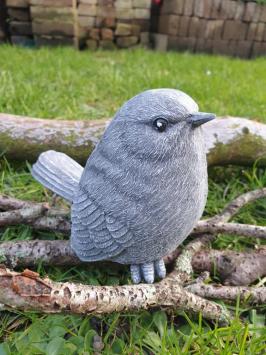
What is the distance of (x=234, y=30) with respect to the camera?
6.05 meters

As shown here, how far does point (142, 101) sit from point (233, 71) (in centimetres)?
400

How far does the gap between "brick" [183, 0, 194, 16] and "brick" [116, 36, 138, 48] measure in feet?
2.56

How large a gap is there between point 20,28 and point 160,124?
14.9ft

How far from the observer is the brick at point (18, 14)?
4.95m

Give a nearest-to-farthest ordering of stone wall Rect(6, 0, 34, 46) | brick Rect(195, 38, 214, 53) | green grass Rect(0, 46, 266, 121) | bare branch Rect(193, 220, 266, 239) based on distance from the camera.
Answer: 1. bare branch Rect(193, 220, 266, 239)
2. green grass Rect(0, 46, 266, 121)
3. stone wall Rect(6, 0, 34, 46)
4. brick Rect(195, 38, 214, 53)

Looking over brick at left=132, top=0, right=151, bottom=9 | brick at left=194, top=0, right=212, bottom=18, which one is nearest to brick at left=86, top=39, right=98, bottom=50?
brick at left=132, top=0, right=151, bottom=9

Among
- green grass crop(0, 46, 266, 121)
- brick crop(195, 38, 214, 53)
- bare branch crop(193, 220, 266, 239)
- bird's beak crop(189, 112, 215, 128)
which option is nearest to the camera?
bird's beak crop(189, 112, 215, 128)

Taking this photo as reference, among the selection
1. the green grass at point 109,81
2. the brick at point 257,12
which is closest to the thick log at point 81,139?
the green grass at point 109,81

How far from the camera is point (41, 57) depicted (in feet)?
14.6

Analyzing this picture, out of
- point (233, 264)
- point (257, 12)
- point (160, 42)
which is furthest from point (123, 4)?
point (233, 264)

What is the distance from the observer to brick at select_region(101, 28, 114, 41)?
5543 mm

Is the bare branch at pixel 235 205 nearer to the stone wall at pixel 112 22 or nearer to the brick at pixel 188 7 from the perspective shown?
the stone wall at pixel 112 22

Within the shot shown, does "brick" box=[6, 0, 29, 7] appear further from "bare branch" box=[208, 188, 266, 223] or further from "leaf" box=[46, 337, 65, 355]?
"leaf" box=[46, 337, 65, 355]

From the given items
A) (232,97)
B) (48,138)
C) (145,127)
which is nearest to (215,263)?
(145,127)
